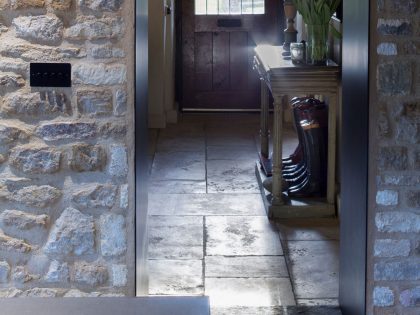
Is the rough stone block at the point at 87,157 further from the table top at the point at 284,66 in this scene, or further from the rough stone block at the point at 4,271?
the table top at the point at 284,66

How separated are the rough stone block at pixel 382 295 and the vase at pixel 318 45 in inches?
90.3

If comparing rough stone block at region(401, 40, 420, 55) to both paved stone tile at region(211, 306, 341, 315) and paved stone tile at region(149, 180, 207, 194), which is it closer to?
paved stone tile at region(211, 306, 341, 315)

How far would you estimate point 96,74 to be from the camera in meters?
3.62

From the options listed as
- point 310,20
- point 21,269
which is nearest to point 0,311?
point 21,269

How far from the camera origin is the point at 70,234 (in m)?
3.69

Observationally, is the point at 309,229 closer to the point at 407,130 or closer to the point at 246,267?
the point at 246,267

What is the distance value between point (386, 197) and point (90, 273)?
1281mm

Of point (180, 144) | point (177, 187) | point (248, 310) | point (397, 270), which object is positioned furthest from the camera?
point (180, 144)

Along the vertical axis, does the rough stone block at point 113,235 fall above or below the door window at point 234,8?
below

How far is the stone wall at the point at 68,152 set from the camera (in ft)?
11.8

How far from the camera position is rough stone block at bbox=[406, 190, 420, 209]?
12.4 ft

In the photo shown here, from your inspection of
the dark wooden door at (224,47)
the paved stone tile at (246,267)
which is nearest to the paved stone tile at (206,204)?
the paved stone tile at (246,267)

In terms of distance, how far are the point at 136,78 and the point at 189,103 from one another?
20.4 ft

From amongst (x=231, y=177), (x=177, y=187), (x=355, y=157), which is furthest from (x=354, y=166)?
(x=231, y=177)
